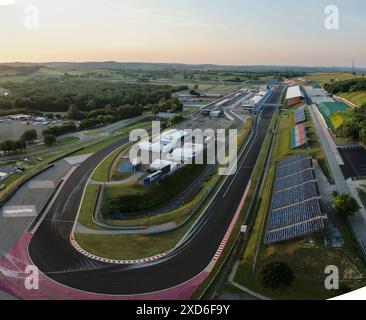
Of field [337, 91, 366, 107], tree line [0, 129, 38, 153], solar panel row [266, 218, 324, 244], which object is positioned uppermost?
field [337, 91, 366, 107]

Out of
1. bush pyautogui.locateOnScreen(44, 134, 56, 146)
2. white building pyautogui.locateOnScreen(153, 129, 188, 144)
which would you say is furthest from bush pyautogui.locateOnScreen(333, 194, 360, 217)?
bush pyautogui.locateOnScreen(44, 134, 56, 146)

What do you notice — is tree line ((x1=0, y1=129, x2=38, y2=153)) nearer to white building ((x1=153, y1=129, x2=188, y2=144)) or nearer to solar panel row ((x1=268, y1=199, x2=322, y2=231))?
white building ((x1=153, y1=129, x2=188, y2=144))

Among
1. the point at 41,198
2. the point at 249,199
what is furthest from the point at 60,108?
the point at 249,199

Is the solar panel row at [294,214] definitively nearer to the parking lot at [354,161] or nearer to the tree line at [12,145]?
the parking lot at [354,161]

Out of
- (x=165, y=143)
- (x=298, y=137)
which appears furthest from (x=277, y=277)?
(x=298, y=137)

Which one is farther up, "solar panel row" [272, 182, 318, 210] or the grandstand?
the grandstand
